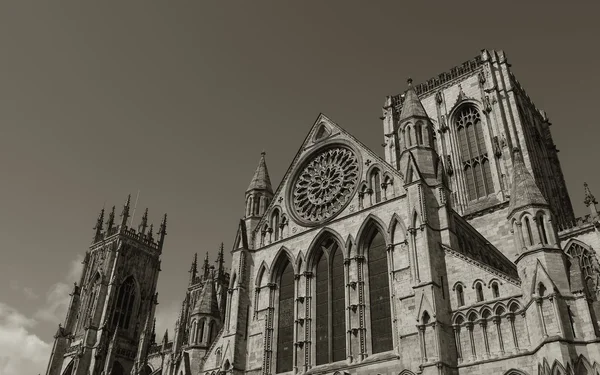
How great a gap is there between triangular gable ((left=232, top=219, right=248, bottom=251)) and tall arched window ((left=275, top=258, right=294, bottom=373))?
278 centimetres

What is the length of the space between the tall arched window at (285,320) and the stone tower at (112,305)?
1151 inches

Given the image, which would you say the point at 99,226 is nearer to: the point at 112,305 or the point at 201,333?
the point at 112,305

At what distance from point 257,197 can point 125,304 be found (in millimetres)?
38856

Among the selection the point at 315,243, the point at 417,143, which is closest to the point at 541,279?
the point at 417,143

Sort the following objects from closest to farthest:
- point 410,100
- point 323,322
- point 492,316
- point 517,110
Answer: point 492,316 → point 323,322 → point 410,100 → point 517,110

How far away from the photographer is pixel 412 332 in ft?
66.2

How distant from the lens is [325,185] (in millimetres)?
28344

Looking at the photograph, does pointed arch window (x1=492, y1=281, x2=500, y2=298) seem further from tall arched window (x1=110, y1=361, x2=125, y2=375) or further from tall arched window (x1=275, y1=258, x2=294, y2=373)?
tall arched window (x1=110, y1=361, x2=125, y2=375)

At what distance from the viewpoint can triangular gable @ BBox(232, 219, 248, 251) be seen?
29.1 metres

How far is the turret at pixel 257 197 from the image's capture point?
3070cm

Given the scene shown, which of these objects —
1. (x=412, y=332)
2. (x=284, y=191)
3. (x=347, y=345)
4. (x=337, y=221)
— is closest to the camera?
(x=412, y=332)

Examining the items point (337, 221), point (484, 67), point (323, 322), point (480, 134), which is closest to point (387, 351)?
point (323, 322)

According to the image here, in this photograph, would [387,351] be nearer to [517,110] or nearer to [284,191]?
[284,191]

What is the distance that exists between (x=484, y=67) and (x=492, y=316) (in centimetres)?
3063
